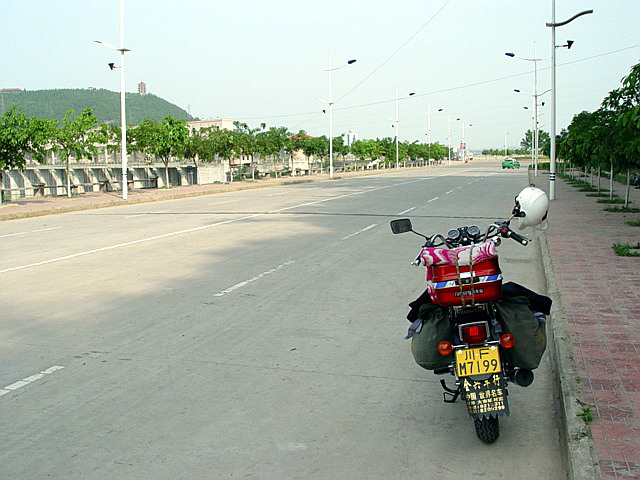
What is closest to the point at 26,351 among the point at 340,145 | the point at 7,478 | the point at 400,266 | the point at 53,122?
the point at 7,478

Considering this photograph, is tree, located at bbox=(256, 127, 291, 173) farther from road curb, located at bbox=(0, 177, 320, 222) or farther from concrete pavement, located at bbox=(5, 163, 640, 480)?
concrete pavement, located at bbox=(5, 163, 640, 480)

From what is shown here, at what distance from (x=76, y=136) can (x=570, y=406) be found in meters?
29.4

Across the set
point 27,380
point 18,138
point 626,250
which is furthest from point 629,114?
point 18,138

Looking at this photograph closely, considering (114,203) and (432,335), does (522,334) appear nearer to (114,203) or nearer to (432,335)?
(432,335)

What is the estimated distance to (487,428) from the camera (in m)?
4.42

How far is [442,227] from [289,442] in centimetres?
1316

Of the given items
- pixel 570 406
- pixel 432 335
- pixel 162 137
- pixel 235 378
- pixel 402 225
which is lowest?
pixel 235 378

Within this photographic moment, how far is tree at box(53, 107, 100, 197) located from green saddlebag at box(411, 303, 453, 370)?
28.1 meters

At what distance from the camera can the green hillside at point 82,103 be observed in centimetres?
11238

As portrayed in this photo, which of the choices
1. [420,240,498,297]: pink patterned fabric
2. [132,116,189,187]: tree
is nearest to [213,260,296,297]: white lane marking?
[420,240,498,297]: pink patterned fabric

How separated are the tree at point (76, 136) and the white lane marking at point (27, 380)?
84.3 ft

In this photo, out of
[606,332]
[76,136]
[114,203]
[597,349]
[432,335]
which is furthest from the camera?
[76,136]

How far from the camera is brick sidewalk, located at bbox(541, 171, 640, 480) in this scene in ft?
13.4

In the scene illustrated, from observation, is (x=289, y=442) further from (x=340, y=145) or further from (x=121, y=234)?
(x=340, y=145)
